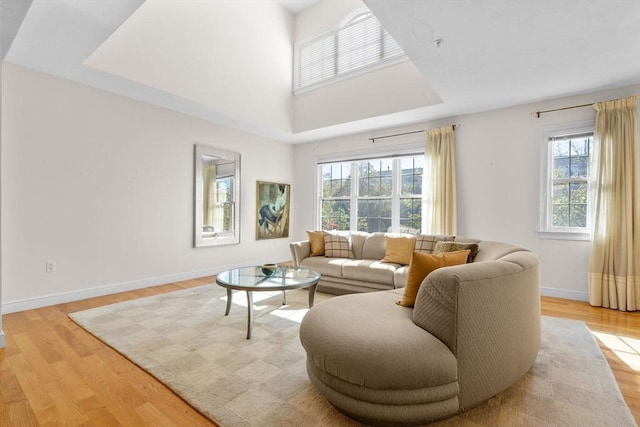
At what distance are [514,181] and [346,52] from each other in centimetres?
344

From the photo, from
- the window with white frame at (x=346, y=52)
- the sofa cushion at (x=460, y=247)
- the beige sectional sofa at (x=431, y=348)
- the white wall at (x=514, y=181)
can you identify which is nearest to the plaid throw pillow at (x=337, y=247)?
the sofa cushion at (x=460, y=247)

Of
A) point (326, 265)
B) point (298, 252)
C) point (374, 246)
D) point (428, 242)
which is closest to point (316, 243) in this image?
point (298, 252)

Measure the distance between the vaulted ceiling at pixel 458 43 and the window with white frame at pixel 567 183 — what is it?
22.4 inches

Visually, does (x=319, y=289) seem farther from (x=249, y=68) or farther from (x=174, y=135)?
(x=249, y=68)

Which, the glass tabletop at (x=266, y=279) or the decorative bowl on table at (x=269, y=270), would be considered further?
the decorative bowl on table at (x=269, y=270)

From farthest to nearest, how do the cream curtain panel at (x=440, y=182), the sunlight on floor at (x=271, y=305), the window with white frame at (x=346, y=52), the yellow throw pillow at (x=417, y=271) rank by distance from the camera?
the window with white frame at (x=346, y=52) < the cream curtain panel at (x=440, y=182) < the sunlight on floor at (x=271, y=305) < the yellow throw pillow at (x=417, y=271)

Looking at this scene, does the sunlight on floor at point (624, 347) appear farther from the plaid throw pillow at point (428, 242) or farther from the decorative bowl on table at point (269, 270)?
the decorative bowl on table at point (269, 270)

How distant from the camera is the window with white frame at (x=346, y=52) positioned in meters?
4.91

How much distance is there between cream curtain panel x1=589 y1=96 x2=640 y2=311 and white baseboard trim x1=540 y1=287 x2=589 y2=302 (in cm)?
16

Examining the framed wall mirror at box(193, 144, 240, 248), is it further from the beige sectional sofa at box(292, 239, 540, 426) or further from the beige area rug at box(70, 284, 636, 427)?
the beige sectional sofa at box(292, 239, 540, 426)

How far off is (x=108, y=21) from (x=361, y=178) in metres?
4.35

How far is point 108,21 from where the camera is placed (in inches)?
103

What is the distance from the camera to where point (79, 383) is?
6.35 feet

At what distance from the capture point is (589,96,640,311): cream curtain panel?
3490mm
